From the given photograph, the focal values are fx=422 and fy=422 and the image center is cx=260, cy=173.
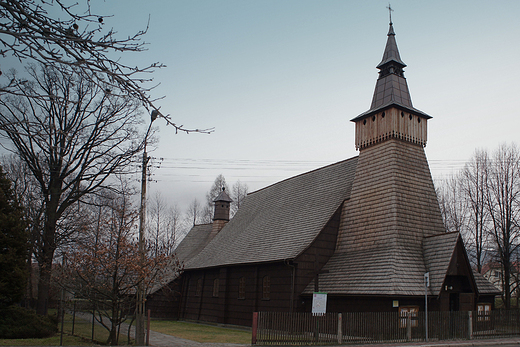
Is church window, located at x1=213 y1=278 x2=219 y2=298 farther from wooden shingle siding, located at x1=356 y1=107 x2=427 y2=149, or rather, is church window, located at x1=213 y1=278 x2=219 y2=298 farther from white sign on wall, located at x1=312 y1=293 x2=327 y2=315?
wooden shingle siding, located at x1=356 y1=107 x2=427 y2=149

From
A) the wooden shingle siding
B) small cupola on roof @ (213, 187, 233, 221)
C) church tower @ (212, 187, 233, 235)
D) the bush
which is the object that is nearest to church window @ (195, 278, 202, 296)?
church tower @ (212, 187, 233, 235)

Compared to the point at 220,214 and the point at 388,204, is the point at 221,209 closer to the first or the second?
the point at 220,214

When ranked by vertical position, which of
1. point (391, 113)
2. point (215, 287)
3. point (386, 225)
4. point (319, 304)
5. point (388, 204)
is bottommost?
point (215, 287)

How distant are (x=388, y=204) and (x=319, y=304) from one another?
6.50 m

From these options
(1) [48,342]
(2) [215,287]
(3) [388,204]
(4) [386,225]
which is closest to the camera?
(1) [48,342]

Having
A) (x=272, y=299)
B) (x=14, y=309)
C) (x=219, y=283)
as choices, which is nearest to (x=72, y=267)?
(x=14, y=309)

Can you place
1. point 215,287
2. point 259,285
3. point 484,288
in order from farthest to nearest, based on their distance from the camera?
point 215,287 < point 259,285 < point 484,288

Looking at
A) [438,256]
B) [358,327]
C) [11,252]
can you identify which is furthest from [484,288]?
[11,252]

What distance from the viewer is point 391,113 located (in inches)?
870

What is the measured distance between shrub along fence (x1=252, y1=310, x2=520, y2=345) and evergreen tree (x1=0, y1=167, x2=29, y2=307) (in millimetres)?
10058

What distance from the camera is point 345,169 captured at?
25.2 metres

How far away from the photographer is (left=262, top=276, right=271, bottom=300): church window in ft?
75.0

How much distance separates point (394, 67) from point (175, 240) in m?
Result: 44.7

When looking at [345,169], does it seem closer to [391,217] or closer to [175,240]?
[391,217]
